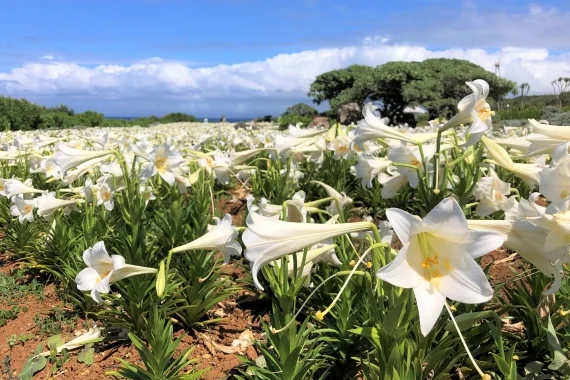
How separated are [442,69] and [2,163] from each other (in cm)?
1978

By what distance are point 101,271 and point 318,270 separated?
1.52m

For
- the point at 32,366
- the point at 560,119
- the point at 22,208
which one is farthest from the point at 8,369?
the point at 560,119

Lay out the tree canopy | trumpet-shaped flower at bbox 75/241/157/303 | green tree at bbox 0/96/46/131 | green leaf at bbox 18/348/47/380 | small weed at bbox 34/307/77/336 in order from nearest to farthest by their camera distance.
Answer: trumpet-shaped flower at bbox 75/241/157/303
green leaf at bbox 18/348/47/380
small weed at bbox 34/307/77/336
the tree canopy
green tree at bbox 0/96/46/131

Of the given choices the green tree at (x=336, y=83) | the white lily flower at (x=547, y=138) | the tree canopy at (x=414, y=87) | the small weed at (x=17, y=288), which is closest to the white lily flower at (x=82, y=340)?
the small weed at (x=17, y=288)

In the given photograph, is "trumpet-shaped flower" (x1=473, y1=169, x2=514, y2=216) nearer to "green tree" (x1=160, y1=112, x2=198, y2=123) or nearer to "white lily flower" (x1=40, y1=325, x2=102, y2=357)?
"white lily flower" (x1=40, y1=325, x2=102, y2=357)

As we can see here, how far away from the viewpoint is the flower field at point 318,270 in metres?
1.39

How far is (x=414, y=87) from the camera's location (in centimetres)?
1908

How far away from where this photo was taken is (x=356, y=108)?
62.8ft

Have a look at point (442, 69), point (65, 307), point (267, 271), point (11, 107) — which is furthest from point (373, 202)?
point (11, 107)

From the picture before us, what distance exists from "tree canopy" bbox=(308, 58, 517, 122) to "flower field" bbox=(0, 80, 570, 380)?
46.1ft

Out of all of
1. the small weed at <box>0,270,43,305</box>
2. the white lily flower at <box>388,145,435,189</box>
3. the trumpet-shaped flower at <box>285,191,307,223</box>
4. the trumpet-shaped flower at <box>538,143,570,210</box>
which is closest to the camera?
the trumpet-shaped flower at <box>538,143,570,210</box>

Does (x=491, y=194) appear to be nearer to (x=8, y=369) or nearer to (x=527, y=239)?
(x=527, y=239)

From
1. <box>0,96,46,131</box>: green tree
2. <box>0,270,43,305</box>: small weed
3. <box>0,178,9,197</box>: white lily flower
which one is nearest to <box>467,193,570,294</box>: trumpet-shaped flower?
<box>0,270,43,305</box>: small weed

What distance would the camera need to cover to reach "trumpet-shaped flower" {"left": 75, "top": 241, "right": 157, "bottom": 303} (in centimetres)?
207
